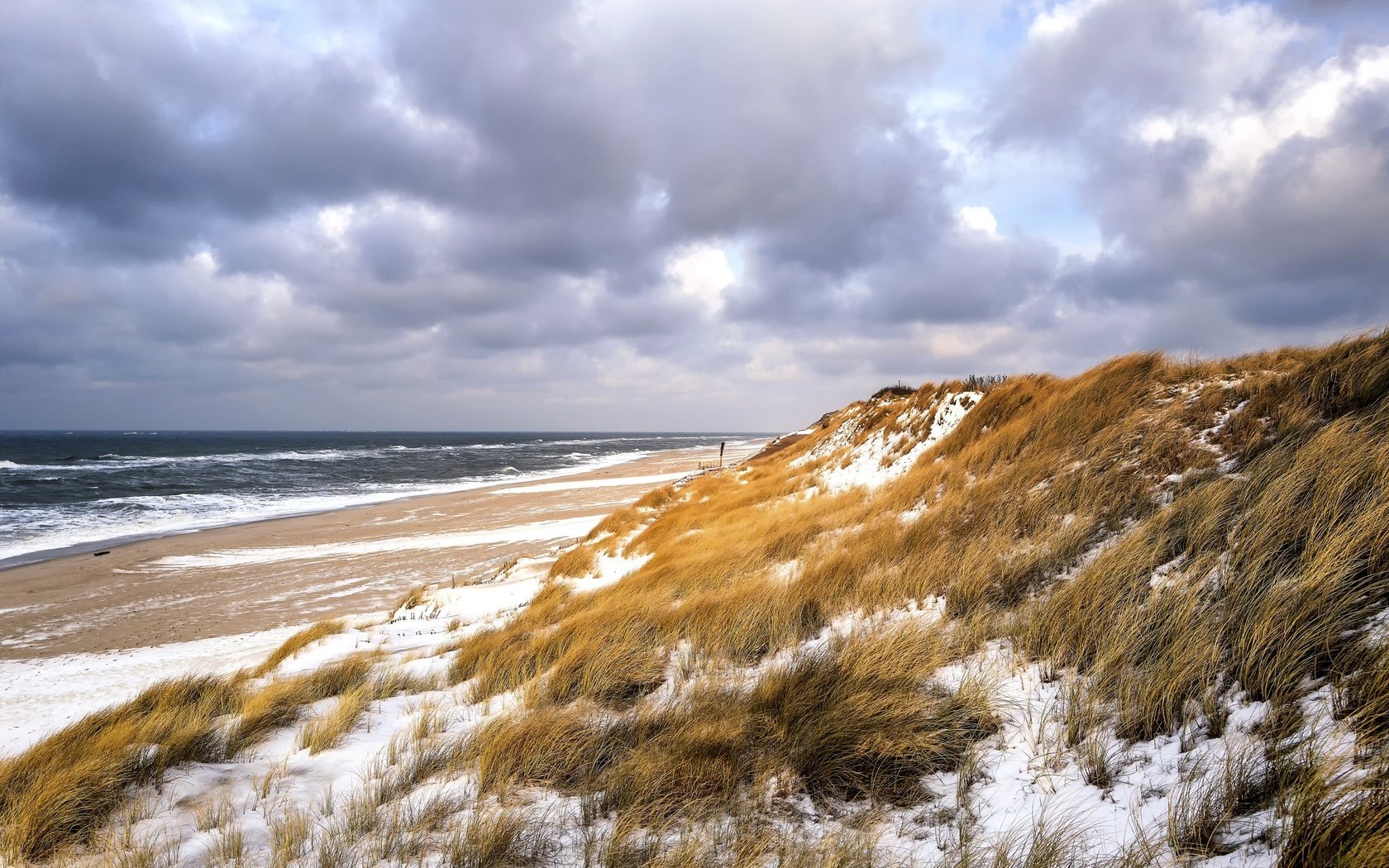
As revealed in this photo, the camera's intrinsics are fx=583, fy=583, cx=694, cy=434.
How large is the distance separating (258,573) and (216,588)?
1.45 m

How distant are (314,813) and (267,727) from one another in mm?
1919

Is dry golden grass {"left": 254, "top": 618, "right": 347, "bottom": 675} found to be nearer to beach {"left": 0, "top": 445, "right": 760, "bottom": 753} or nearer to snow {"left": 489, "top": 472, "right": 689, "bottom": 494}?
beach {"left": 0, "top": 445, "right": 760, "bottom": 753}

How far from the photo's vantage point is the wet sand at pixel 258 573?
12.3m

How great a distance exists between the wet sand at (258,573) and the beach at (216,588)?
0.18 feet

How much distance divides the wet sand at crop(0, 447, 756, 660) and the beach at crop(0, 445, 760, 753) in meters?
0.05

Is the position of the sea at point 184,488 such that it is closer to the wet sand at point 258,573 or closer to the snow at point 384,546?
the wet sand at point 258,573

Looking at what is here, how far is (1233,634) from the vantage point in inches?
124

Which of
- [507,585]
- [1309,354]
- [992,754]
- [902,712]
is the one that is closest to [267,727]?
[902,712]

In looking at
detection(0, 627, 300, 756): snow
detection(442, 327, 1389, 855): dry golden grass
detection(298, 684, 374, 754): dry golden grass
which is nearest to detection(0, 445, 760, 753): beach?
detection(0, 627, 300, 756): snow

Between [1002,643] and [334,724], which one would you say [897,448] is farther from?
[334,724]

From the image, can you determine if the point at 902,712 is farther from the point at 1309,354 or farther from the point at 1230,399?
the point at 1309,354

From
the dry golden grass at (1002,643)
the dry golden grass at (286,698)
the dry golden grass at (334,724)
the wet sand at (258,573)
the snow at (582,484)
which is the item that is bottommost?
the wet sand at (258,573)

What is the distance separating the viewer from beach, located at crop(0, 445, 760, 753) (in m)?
9.49

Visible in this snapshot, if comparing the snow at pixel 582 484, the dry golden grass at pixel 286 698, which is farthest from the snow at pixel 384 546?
the dry golden grass at pixel 286 698
